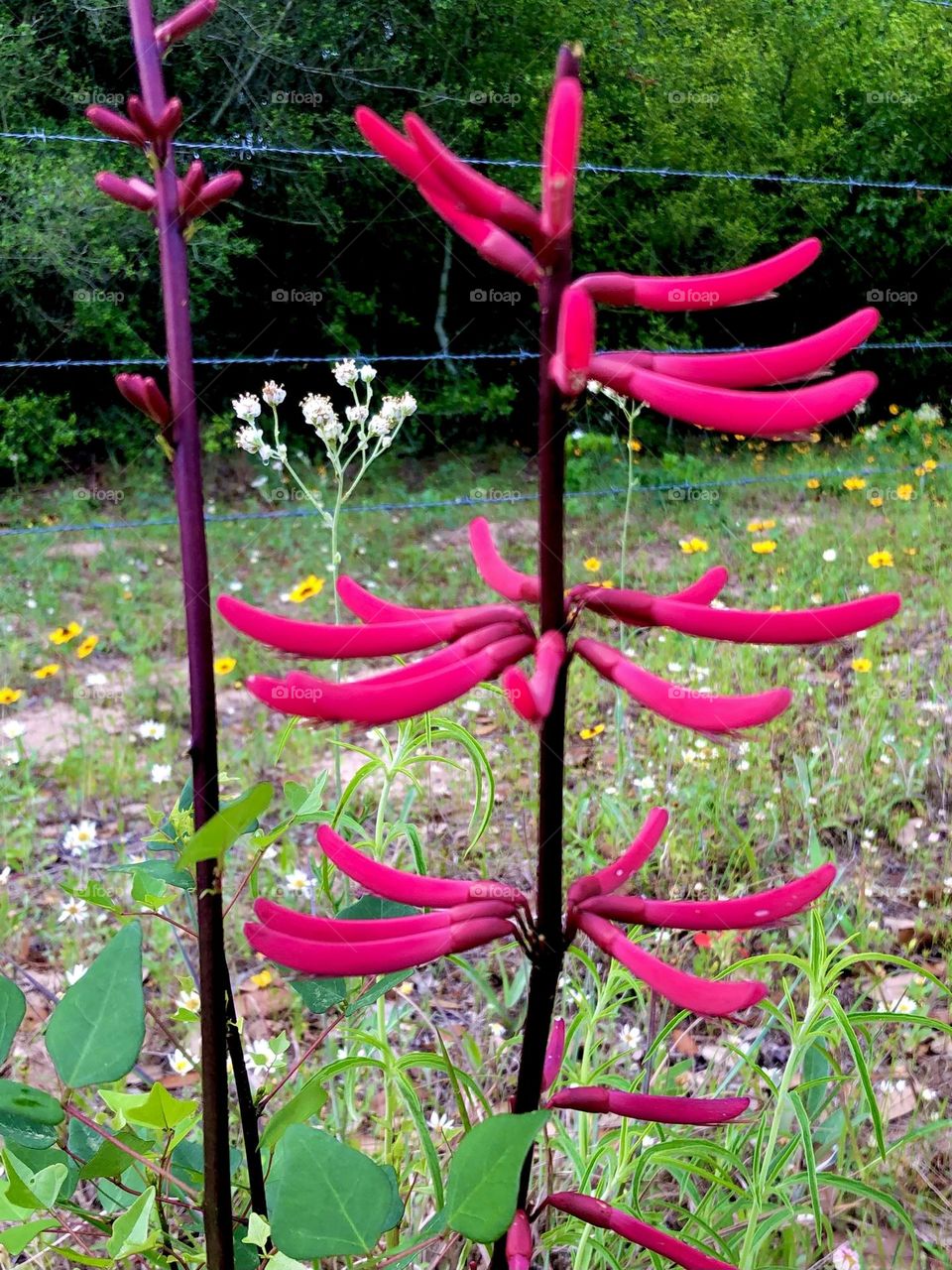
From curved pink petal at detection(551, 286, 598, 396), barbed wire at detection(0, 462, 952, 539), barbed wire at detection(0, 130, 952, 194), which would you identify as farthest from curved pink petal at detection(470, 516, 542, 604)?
barbed wire at detection(0, 462, 952, 539)

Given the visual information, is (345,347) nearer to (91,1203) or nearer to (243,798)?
(91,1203)

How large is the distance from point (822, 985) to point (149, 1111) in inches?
19.7

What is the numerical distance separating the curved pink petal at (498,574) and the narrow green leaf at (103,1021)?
10.7 inches

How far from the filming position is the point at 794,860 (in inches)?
65.6

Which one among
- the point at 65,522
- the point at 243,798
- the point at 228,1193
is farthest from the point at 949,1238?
the point at 65,522

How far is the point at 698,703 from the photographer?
1.45 feet

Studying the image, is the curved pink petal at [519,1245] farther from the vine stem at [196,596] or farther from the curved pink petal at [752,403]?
the curved pink petal at [752,403]

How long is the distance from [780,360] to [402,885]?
28cm

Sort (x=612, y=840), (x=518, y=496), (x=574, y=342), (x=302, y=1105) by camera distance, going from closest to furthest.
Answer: (x=574, y=342) → (x=302, y=1105) → (x=612, y=840) → (x=518, y=496)

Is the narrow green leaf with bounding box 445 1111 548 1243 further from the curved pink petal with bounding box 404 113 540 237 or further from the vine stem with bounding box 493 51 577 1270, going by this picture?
the curved pink petal with bounding box 404 113 540 237

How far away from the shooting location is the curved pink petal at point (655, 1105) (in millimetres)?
516

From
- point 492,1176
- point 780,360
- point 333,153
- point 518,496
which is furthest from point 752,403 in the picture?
point 518,496

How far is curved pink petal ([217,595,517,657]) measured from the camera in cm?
42

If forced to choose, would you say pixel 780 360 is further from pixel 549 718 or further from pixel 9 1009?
pixel 9 1009
